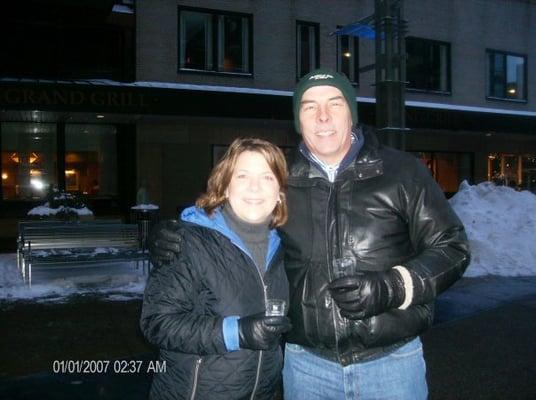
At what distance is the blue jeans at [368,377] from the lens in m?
2.41

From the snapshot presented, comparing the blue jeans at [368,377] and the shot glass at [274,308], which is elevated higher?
the shot glass at [274,308]

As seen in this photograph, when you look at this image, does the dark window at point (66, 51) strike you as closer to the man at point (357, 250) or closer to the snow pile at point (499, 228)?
the snow pile at point (499, 228)

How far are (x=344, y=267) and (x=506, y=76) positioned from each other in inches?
878

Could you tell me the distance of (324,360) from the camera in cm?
249

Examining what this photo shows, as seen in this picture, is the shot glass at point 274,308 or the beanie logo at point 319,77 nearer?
the shot glass at point 274,308

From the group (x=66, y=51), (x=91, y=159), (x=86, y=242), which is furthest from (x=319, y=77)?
(x=91, y=159)

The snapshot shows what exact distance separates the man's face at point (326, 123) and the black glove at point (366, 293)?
2.14 ft

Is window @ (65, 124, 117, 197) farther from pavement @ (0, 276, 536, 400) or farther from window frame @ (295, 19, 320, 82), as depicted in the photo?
pavement @ (0, 276, 536, 400)

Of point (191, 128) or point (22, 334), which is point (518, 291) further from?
point (191, 128)

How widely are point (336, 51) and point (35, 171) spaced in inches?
407

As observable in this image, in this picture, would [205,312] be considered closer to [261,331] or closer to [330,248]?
[261,331]

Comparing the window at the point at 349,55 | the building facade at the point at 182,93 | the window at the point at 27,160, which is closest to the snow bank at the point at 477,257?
the window at the point at 27,160

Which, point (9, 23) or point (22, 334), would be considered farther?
point (9, 23)

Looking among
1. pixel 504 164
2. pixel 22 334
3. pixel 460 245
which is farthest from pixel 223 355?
pixel 504 164
